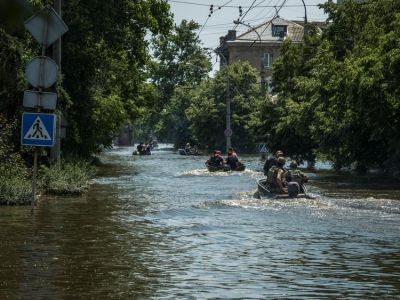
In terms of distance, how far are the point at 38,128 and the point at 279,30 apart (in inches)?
3619

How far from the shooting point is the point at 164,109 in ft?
395

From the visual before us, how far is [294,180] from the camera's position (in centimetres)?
2236

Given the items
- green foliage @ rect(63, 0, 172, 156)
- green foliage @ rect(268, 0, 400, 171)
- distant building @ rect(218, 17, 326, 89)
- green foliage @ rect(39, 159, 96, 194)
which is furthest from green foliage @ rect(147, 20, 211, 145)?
green foliage @ rect(39, 159, 96, 194)

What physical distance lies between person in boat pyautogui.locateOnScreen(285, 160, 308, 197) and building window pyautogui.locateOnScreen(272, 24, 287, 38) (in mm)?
81623

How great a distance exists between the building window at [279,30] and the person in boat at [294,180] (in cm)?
8162

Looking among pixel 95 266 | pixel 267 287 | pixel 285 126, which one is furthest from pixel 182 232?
pixel 285 126

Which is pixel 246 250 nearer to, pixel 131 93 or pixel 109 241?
pixel 109 241

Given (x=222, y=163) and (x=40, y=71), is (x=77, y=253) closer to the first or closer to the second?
(x=40, y=71)

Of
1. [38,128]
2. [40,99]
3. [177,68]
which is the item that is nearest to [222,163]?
[40,99]

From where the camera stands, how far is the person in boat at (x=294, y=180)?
21.5 meters

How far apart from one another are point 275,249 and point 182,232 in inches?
107

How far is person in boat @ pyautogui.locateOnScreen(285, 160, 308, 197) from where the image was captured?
70.6ft

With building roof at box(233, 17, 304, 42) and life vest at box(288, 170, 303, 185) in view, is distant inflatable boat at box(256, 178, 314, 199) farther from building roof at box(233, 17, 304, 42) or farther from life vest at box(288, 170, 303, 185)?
building roof at box(233, 17, 304, 42)

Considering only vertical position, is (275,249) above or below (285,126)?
below
